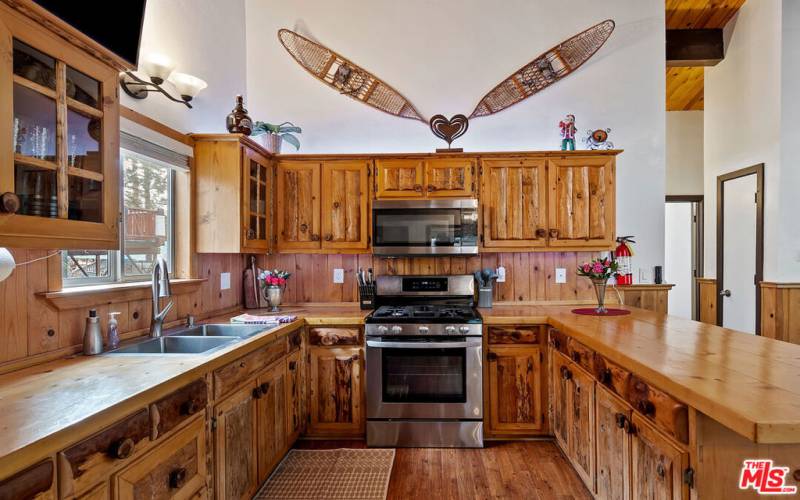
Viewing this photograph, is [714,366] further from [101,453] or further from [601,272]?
[101,453]

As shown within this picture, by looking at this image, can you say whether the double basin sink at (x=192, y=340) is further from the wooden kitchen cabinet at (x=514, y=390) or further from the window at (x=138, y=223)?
the wooden kitchen cabinet at (x=514, y=390)

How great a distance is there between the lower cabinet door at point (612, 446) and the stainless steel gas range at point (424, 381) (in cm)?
82

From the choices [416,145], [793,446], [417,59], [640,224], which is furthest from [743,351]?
[417,59]

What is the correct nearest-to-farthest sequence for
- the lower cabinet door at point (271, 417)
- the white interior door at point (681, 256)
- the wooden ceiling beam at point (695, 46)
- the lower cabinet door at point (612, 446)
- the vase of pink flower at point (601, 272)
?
the lower cabinet door at point (612, 446)
the lower cabinet door at point (271, 417)
the vase of pink flower at point (601, 272)
the wooden ceiling beam at point (695, 46)
the white interior door at point (681, 256)

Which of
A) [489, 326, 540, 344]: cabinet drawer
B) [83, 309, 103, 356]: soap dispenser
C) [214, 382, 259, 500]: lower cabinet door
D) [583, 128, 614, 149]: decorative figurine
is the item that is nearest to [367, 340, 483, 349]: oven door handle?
[489, 326, 540, 344]: cabinet drawer

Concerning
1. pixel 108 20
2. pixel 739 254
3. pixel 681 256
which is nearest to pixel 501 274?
pixel 108 20

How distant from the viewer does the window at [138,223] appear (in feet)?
5.95

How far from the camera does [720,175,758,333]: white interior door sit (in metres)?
3.92

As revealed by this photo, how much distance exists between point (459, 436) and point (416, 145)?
2.24 meters

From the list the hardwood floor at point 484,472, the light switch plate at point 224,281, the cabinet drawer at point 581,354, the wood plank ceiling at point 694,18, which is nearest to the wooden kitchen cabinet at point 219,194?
the light switch plate at point 224,281

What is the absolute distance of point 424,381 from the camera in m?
2.58

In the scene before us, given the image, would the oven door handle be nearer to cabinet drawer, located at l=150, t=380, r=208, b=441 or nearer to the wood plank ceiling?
cabinet drawer, located at l=150, t=380, r=208, b=441

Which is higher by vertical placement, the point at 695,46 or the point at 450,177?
the point at 695,46

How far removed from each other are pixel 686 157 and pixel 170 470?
6701 mm
